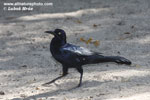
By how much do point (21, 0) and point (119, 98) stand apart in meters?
6.04

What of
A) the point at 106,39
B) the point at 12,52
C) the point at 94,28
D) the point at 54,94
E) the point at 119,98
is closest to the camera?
the point at 119,98

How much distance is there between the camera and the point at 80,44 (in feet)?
25.9

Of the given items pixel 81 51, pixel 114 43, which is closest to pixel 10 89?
pixel 81 51

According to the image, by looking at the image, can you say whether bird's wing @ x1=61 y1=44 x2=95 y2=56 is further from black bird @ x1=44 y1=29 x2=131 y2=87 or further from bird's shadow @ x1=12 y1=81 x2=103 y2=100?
bird's shadow @ x1=12 y1=81 x2=103 y2=100

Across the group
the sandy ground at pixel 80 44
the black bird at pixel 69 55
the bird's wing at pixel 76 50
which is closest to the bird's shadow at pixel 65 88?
the sandy ground at pixel 80 44

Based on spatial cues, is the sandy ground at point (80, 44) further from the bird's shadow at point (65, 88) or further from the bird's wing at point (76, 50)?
the bird's wing at point (76, 50)

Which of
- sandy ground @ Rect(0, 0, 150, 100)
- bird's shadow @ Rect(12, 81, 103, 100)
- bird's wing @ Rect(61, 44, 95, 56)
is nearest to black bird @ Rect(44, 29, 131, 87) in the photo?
bird's wing @ Rect(61, 44, 95, 56)

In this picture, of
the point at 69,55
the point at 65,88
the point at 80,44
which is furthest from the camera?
the point at 80,44

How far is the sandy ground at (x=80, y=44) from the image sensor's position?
559 cm

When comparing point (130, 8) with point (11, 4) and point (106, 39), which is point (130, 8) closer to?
point (106, 39)

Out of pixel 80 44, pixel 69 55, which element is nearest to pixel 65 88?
pixel 69 55

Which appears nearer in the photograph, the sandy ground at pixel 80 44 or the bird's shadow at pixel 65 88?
the bird's shadow at pixel 65 88

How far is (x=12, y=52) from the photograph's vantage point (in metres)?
7.59

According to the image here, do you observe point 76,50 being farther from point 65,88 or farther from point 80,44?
point 80,44
